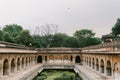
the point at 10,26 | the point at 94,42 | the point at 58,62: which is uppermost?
the point at 10,26

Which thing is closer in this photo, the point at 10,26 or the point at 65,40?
the point at 65,40

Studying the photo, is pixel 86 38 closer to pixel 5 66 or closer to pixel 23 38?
pixel 23 38

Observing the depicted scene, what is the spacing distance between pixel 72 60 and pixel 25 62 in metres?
13.3

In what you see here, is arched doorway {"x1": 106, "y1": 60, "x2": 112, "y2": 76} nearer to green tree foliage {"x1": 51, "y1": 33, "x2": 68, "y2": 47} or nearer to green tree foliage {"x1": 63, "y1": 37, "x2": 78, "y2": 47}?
green tree foliage {"x1": 63, "y1": 37, "x2": 78, "y2": 47}

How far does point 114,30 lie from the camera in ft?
156

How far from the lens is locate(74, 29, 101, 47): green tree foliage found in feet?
193

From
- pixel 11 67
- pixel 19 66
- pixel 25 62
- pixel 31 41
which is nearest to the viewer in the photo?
pixel 11 67

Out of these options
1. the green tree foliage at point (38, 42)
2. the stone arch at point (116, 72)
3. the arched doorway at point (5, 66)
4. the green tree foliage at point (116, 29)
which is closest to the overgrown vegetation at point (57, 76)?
the arched doorway at point (5, 66)

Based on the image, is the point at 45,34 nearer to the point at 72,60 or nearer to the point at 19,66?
the point at 72,60

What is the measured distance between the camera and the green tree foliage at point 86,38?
58906mm

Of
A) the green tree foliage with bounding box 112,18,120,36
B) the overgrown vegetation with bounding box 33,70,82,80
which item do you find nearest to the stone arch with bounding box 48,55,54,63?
the overgrown vegetation with bounding box 33,70,82,80

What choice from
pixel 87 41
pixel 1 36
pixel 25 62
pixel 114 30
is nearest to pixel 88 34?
pixel 87 41

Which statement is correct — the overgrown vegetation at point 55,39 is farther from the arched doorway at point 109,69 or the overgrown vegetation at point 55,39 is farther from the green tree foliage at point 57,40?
the arched doorway at point 109,69

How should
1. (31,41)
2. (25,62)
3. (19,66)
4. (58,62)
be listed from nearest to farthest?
1. (19,66)
2. (25,62)
3. (58,62)
4. (31,41)
